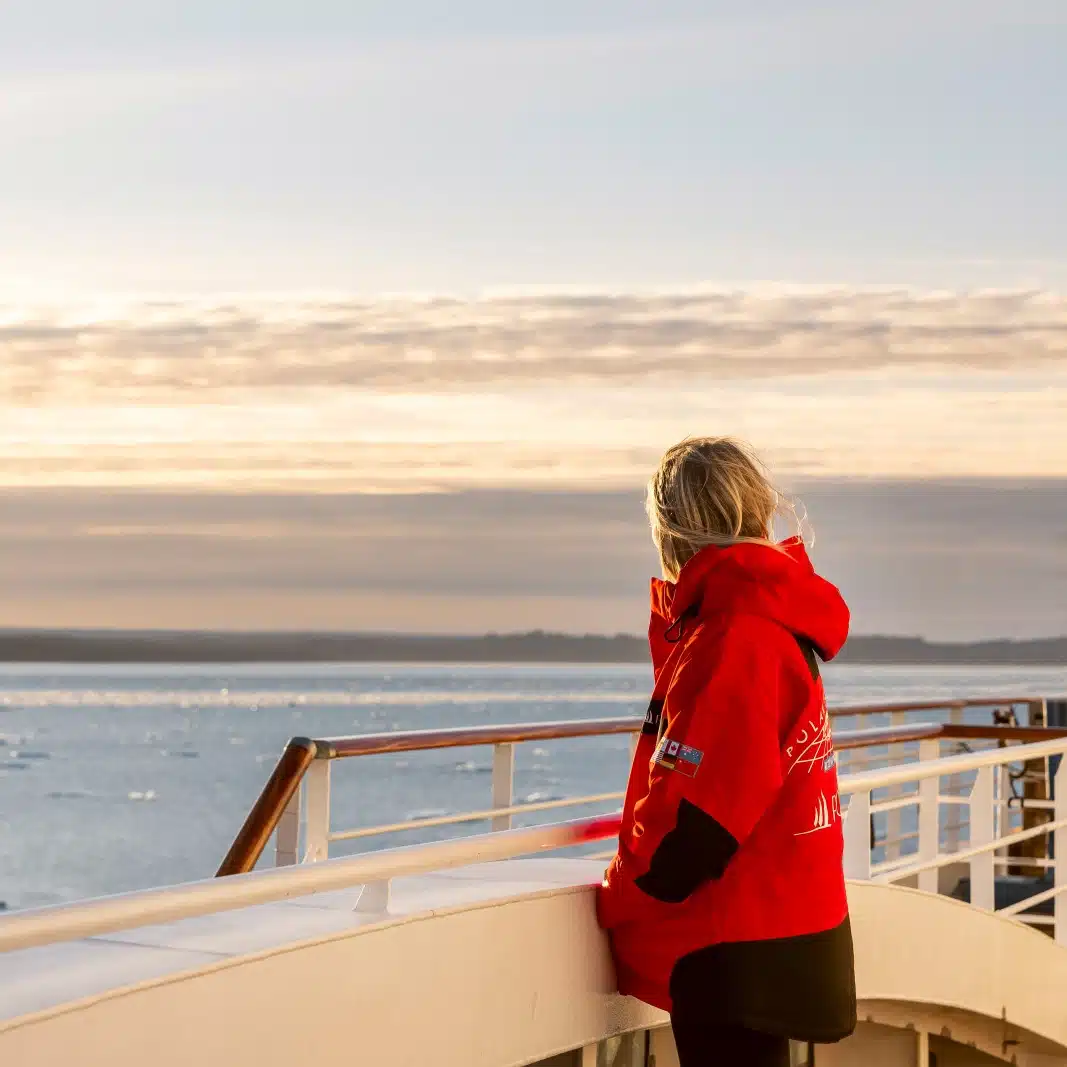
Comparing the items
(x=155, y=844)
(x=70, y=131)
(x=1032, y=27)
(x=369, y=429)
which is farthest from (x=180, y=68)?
(x=155, y=844)

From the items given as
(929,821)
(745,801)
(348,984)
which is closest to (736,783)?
(745,801)

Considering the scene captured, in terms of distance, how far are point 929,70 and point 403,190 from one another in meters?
3.45

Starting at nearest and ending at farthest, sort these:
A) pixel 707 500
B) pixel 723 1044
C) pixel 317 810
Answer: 1. pixel 707 500
2. pixel 723 1044
3. pixel 317 810

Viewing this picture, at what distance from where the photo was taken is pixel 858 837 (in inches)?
162

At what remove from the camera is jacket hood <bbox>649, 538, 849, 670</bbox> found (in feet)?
7.67

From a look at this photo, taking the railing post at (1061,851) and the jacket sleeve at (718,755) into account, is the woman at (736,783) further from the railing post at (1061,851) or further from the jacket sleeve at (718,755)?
the railing post at (1061,851)

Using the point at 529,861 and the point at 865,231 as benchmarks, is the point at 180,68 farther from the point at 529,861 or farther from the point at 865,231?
the point at 529,861

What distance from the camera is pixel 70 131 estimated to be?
11031 mm

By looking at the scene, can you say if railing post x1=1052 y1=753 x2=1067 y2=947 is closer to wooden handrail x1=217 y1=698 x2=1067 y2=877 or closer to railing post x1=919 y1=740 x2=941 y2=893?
wooden handrail x1=217 y1=698 x2=1067 y2=877

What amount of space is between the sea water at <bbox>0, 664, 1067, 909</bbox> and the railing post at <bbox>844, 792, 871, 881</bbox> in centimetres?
1374

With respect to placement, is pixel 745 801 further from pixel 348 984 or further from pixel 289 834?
pixel 289 834

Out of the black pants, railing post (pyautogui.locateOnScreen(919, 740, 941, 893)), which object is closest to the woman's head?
the black pants

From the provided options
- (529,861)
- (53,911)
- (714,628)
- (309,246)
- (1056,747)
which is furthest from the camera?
(309,246)

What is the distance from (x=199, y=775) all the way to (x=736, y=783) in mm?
87141
